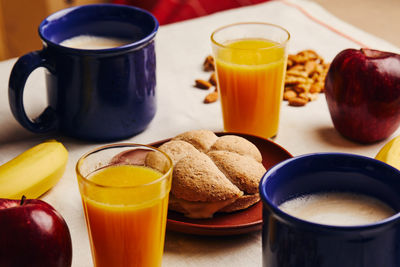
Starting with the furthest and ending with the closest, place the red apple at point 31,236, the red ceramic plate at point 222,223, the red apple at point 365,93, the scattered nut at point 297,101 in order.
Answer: the scattered nut at point 297,101 → the red apple at point 365,93 → the red ceramic plate at point 222,223 → the red apple at point 31,236

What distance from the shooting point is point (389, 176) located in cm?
54

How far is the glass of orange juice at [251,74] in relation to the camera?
→ 91 centimetres

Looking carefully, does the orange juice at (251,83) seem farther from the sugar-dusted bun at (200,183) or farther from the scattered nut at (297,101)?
the sugar-dusted bun at (200,183)

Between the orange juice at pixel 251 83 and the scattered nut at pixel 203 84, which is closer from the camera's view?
the orange juice at pixel 251 83

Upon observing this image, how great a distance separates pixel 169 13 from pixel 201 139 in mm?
1145

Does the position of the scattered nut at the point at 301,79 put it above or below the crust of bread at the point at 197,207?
below

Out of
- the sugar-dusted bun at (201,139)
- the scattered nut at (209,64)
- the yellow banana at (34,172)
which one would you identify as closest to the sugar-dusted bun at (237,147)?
the sugar-dusted bun at (201,139)

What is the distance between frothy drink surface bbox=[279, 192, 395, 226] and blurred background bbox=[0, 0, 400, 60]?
1388 millimetres

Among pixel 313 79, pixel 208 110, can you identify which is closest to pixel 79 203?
pixel 208 110

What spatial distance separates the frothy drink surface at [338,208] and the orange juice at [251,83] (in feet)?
1.27

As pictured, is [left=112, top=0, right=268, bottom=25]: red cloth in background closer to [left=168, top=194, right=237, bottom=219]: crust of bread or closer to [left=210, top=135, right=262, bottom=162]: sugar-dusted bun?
[left=210, top=135, right=262, bottom=162]: sugar-dusted bun

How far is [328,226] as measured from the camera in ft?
1.49

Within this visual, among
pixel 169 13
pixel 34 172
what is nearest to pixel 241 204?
pixel 34 172

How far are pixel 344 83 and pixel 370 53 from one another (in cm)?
8
